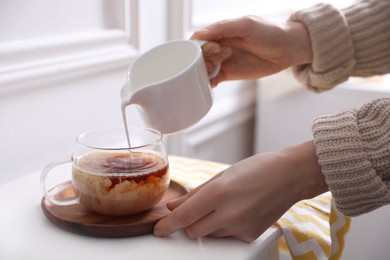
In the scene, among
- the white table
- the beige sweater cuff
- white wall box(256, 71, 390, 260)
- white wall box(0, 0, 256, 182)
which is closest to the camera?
the white table

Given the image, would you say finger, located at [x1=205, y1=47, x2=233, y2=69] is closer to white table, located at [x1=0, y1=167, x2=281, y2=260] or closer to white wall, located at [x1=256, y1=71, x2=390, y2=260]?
white table, located at [x1=0, y1=167, x2=281, y2=260]

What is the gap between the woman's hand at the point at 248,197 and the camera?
520 mm

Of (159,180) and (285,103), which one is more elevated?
(159,180)

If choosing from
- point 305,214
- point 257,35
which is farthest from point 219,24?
point 305,214

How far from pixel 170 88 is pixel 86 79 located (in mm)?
262

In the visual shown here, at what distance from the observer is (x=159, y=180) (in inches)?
21.4

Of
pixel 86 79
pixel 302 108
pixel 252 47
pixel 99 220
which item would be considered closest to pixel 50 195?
pixel 99 220

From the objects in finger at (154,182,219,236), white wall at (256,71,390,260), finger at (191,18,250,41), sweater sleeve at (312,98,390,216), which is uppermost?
finger at (191,18,250,41)

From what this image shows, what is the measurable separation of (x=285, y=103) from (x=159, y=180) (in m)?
0.83

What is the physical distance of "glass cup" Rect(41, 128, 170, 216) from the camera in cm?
52

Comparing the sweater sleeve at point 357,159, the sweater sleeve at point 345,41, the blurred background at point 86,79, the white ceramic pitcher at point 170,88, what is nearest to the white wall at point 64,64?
the blurred background at point 86,79

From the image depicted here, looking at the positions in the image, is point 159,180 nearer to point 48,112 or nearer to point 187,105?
point 187,105

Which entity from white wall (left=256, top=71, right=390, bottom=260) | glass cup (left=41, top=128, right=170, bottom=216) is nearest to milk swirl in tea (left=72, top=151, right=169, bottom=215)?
glass cup (left=41, top=128, right=170, bottom=216)

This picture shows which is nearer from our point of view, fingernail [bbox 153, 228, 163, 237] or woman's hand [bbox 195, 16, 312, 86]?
fingernail [bbox 153, 228, 163, 237]
